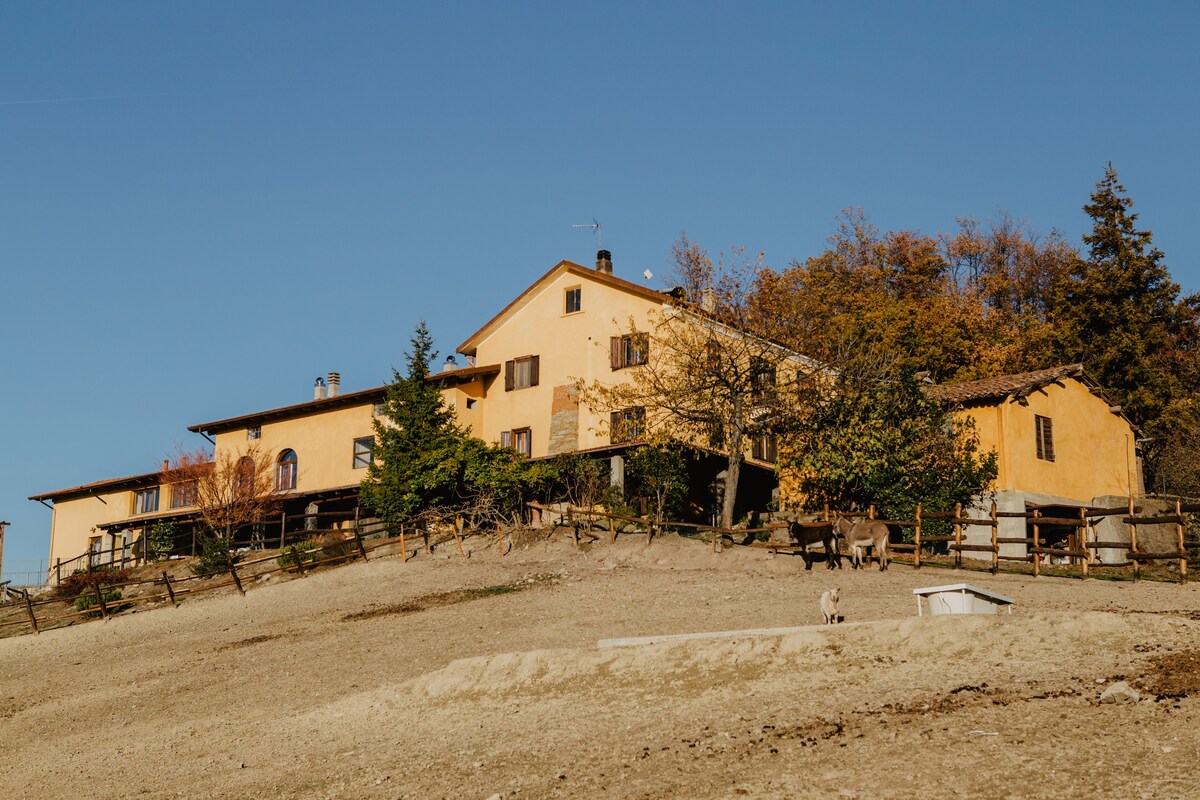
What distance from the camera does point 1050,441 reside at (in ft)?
137

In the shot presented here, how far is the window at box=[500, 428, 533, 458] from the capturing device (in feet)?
156

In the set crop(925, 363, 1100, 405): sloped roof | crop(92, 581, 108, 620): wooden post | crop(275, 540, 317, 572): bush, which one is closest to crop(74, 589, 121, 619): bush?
crop(92, 581, 108, 620): wooden post

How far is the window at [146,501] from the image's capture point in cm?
6112

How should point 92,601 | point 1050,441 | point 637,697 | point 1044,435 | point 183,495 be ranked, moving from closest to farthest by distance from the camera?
point 637,697
point 92,601
point 1044,435
point 1050,441
point 183,495

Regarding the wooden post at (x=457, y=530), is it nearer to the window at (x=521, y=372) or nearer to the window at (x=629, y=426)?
the window at (x=629, y=426)

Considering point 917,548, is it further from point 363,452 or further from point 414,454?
point 363,452

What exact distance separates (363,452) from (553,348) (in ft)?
32.4

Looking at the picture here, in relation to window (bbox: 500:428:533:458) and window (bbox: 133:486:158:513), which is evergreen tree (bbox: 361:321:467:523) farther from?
window (bbox: 133:486:158:513)

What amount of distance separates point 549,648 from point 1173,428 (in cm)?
3632

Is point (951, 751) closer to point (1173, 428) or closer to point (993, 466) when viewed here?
point (993, 466)

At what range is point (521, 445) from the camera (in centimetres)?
4791

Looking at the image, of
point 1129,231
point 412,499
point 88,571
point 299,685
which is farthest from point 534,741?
point 1129,231

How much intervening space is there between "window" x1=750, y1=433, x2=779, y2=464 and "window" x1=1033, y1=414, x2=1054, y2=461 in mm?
8901

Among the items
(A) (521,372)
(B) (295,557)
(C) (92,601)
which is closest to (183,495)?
(C) (92,601)
